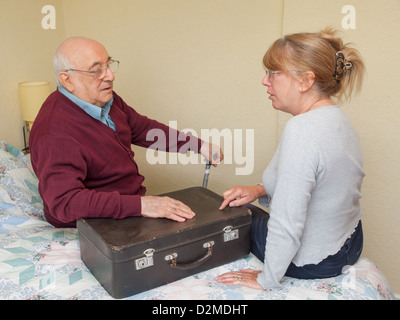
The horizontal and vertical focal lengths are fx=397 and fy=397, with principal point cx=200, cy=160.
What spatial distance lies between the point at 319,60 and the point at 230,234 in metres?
0.66

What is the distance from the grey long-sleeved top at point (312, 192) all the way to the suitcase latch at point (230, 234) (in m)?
0.18

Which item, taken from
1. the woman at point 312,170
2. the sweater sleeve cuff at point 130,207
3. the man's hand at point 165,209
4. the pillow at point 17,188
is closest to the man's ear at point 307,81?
the woman at point 312,170

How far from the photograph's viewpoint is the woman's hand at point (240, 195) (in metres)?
1.46

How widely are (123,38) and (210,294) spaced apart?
80.2 inches

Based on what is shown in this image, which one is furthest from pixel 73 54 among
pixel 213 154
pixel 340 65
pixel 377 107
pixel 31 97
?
pixel 377 107

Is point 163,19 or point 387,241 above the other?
point 163,19

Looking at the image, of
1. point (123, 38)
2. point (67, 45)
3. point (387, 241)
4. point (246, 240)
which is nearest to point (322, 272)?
point (246, 240)

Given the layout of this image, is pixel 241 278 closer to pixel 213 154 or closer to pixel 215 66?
pixel 213 154

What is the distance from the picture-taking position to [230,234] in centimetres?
140

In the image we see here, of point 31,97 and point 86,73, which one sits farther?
point 31,97

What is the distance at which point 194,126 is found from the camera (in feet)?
8.75

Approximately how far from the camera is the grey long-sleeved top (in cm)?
116

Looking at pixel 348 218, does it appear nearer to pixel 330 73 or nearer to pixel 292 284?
pixel 292 284

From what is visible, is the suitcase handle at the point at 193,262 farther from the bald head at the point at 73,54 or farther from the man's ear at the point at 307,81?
the bald head at the point at 73,54
